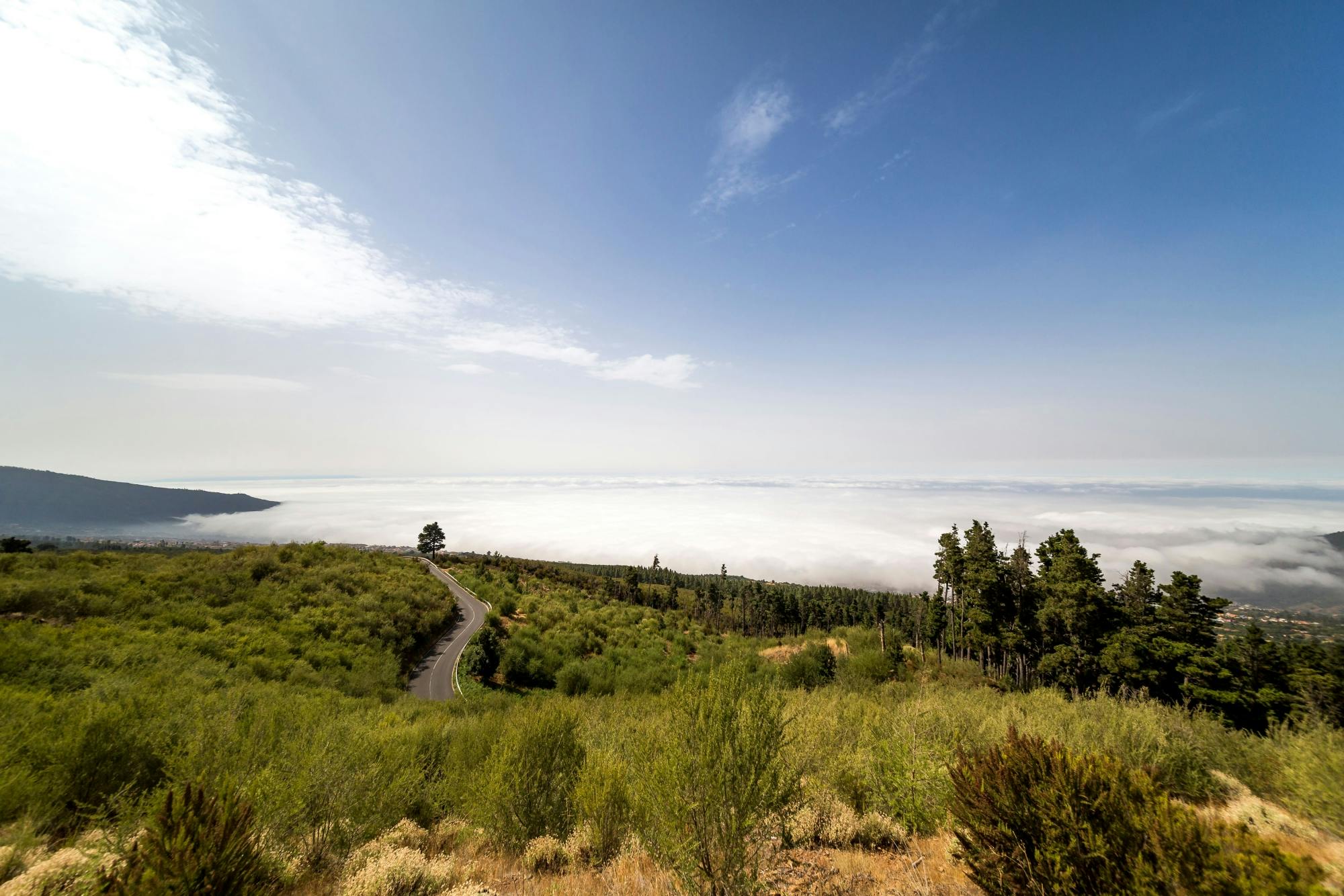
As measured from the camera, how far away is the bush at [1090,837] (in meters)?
5.19

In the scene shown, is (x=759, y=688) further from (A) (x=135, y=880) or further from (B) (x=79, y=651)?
(B) (x=79, y=651)

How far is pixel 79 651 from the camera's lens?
15586mm

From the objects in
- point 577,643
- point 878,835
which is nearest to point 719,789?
point 878,835

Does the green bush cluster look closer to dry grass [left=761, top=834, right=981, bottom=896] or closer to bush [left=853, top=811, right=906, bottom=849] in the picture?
bush [left=853, top=811, right=906, bottom=849]

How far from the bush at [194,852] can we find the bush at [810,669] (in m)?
33.3

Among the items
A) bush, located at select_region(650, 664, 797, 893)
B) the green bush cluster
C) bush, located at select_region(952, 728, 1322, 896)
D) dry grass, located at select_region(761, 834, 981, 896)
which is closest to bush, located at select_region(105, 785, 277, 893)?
bush, located at select_region(650, 664, 797, 893)

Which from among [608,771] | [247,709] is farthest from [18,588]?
[608,771]

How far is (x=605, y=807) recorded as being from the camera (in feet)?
33.1

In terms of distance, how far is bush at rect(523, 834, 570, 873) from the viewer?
9.36m

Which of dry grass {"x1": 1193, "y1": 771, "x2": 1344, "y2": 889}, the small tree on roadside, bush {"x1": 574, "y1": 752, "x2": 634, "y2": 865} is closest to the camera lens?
dry grass {"x1": 1193, "y1": 771, "x2": 1344, "y2": 889}

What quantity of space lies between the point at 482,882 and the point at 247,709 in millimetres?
9865

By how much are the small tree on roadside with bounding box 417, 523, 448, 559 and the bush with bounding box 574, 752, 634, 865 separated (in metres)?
85.9

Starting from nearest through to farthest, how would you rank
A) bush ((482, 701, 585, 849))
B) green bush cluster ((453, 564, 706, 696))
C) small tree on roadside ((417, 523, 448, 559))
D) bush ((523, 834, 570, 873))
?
1. bush ((523, 834, 570, 873))
2. bush ((482, 701, 585, 849))
3. green bush cluster ((453, 564, 706, 696))
4. small tree on roadside ((417, 523, 448, 559))

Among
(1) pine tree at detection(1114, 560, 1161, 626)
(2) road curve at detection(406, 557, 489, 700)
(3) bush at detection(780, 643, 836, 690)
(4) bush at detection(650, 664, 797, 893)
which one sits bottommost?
(3) bush at detection(780, 643, 836, 690)
